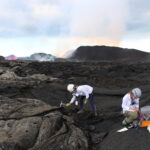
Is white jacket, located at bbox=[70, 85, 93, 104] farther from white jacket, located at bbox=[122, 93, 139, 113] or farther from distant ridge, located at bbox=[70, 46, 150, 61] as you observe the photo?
distant ridge, located at bbox=[70, 46, 150, 61]

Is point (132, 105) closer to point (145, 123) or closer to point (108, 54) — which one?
point (145, 123)

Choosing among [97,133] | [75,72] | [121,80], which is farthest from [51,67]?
[97,133]

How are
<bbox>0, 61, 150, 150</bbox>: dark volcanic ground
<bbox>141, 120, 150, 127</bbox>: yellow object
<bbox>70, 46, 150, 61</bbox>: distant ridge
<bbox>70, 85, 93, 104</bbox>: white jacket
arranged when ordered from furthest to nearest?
1. <bbox>70, 46, 150, 61</bbox>: distant ridge
2. <bbox>70, 85, 93, 104</bbox>: white jacket
3. <bbox>141, 120, 150, 127</bbox>: yellow object
4. <bbox>0, 61, 150, 150</bbox>: dark volcanic ground

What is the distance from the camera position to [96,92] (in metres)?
16.7

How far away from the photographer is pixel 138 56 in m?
52.0

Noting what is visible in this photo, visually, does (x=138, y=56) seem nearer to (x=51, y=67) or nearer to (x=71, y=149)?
(x=51, y=67)

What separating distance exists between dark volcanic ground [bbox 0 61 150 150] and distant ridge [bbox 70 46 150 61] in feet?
76.7

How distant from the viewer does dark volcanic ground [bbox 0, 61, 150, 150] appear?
8.55 m

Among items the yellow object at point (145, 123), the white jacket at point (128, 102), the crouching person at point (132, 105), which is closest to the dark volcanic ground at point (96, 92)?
the yellow object at point (145, 123)

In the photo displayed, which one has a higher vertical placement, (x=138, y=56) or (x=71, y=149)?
(x=138, y=56)

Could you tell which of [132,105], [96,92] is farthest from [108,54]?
[132,105]

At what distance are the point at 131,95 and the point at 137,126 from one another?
36.6 inches

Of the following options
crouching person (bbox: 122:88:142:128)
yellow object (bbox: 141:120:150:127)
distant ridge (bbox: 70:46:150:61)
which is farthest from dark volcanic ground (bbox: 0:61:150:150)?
distant ridge (bbox: 70:46:150:61)

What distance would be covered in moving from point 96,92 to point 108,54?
39.0 metres
